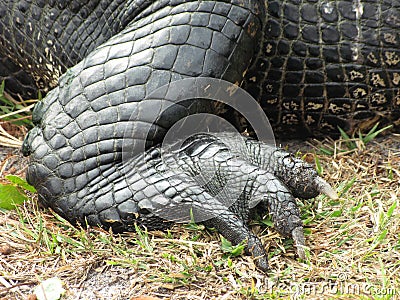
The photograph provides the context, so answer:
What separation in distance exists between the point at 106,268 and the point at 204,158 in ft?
1.77

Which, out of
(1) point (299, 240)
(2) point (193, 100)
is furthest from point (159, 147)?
(1) point (299, 240)

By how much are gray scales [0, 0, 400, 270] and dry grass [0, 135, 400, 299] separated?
0.07 m

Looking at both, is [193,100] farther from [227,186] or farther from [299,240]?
[299,240]

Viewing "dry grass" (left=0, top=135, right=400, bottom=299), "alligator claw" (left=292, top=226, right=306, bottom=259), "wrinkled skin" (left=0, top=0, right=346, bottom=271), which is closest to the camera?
"dry grass" (left=0, top=135, right=400, bottom=299)

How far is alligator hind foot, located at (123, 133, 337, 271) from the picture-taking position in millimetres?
2373

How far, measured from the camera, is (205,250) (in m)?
2.37

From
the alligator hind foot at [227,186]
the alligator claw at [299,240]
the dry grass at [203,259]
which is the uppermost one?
the alligator hind foot at [227,186]

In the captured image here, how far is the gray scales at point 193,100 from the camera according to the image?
2.46 m

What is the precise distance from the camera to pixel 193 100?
2564mm

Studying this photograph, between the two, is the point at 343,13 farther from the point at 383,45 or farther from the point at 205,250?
the point at 205,250

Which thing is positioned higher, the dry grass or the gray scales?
the gray scales

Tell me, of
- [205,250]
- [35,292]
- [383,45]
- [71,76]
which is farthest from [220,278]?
[383,45]

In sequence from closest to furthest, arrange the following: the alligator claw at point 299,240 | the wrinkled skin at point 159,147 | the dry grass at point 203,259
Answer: the dry grass at point 203,259
the alligator claw at point 299,240
the wrinkled skin at point 159,147

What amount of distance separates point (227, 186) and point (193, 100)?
1.14 feet
